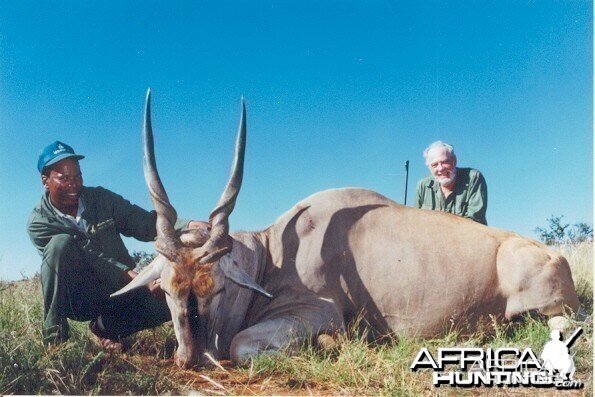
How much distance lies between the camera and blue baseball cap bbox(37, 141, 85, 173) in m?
3.99

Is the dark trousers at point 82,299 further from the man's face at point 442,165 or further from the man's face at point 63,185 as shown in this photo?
the man's face at point 442,165

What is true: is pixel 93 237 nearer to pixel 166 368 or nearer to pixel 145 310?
pixel 145 310

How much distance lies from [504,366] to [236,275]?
1.44 m

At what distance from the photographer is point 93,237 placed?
400 centimetres

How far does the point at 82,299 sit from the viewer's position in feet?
12.3

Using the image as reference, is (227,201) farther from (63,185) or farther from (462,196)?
(462,196)

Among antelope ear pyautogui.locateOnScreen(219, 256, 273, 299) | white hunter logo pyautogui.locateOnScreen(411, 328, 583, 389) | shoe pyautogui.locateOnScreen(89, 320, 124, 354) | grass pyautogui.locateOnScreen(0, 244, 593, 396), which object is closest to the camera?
grass pyautogui.locateOnScreen(0, 244, 593, 396)

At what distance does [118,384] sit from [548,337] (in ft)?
7.43

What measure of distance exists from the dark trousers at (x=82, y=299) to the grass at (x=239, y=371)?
15 cm

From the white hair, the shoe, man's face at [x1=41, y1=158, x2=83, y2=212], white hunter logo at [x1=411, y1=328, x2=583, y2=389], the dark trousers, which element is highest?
the white hair

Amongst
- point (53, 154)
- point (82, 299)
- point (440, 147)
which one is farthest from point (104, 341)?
point (440, 147)

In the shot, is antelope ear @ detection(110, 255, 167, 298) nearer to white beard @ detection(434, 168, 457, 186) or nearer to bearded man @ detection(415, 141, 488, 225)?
bearded man @ detection(415, 141, 488, 225)

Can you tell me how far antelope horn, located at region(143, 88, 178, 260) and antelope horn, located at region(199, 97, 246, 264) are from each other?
0.21 meters

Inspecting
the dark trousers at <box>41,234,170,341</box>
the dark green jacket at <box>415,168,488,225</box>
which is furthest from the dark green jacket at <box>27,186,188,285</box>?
the dark green jacket at <box>415,168,488,225</box>
